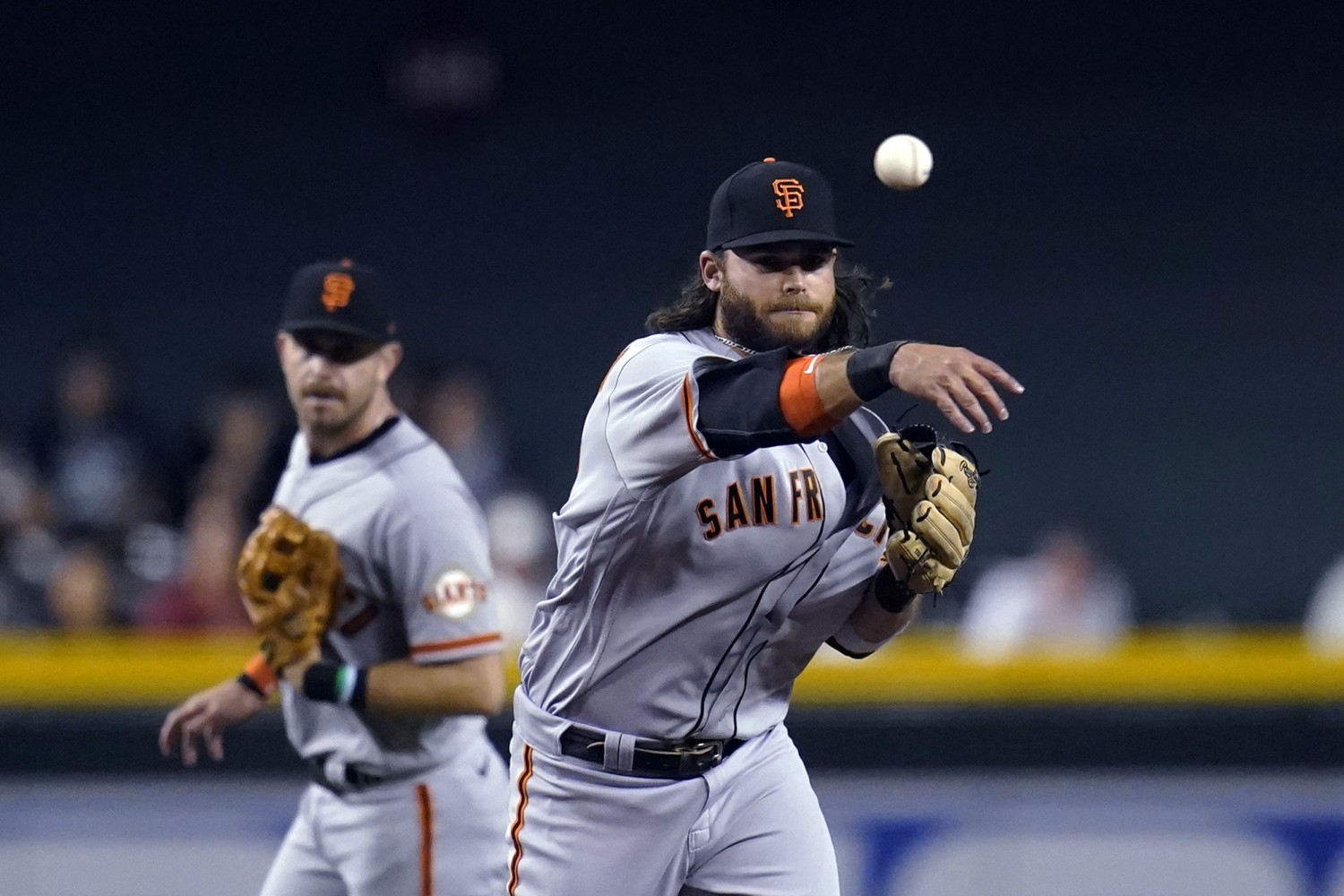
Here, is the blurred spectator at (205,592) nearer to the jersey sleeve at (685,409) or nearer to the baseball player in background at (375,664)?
the baseball player in background at (375,664)

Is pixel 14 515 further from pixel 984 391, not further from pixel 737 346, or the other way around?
pixel 984 391

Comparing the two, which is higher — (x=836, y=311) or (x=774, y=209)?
(x=774, y=209)

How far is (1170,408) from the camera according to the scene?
32.1 feet

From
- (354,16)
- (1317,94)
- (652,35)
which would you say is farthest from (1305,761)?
(354,16)

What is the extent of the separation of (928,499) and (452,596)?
123 cm

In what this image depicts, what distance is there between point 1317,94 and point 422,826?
7244mm

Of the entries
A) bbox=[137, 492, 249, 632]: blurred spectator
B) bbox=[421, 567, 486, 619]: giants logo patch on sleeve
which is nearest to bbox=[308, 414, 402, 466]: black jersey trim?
bbox=[421, 567, 486, 619]: giants logo patch on sleeve

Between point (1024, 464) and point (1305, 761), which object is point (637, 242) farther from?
point (1305, 761)

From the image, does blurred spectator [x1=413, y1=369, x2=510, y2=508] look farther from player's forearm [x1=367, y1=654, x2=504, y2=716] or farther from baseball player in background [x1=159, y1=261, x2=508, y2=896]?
player's forearm [x1=367, y1=654, x2=504, y2=716]

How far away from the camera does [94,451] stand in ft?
25.2

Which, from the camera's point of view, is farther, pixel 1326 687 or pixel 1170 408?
pixel 1170 408

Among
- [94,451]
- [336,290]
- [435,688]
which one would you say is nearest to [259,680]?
[435,688]

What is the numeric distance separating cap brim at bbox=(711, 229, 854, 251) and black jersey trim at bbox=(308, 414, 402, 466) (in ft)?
4.14

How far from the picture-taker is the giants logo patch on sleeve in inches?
162
